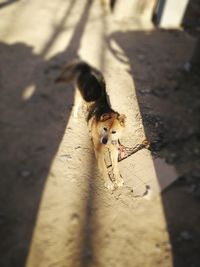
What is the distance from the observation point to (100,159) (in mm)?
834

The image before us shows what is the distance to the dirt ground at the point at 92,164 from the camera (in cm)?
91

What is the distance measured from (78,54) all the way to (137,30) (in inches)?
75.6

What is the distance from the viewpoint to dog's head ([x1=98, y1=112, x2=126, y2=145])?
80 cm

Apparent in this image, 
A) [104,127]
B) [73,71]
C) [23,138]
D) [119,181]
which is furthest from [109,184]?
[23,138]

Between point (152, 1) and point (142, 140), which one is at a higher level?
point (142, 140)

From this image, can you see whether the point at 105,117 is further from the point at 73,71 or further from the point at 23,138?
the point at 23,138

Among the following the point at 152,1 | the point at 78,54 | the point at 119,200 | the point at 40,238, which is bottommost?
the point at 40,238

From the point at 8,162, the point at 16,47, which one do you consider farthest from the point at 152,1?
the point at 8,162

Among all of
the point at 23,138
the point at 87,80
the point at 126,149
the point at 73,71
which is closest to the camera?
the point at 126,149

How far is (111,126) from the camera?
0.80 meters

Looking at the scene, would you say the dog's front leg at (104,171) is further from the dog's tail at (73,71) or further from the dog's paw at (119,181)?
the dog's tail at (73,71)

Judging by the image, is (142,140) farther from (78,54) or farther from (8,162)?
(78,54)

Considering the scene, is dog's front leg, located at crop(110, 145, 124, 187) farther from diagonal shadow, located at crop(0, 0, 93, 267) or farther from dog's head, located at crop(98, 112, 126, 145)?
diagonal shadow, located at crop(0, 0, 93, 267)

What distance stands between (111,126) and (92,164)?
125mm
